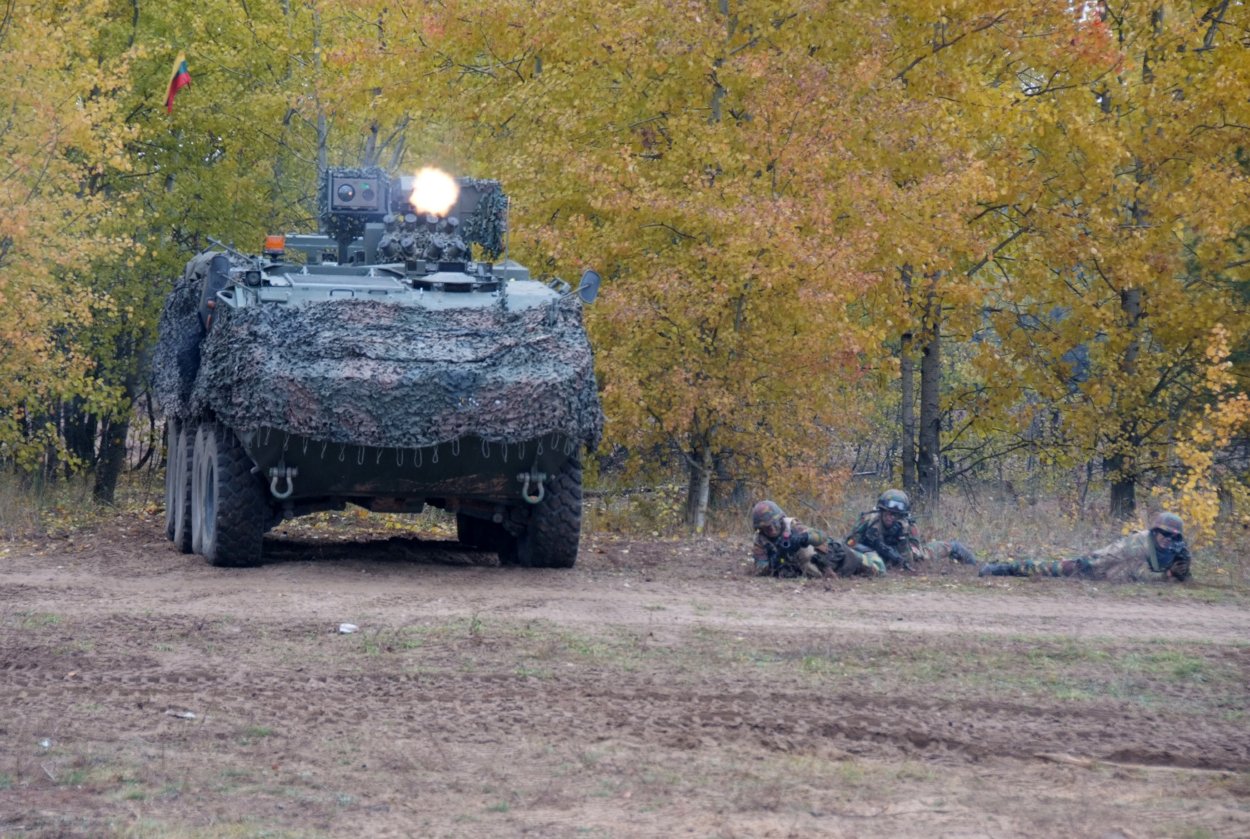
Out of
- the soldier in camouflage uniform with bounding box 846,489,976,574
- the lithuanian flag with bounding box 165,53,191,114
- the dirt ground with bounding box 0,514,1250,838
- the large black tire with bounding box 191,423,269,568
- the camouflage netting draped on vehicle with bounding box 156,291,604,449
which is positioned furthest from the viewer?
the lithuanian flag with bounding box 165,53,191,114

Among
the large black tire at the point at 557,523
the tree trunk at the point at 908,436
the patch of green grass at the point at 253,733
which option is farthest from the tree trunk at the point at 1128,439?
the patch of green grass at the point at 253,733

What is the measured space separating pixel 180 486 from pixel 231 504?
257 centimetres

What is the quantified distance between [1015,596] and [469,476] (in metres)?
3.99

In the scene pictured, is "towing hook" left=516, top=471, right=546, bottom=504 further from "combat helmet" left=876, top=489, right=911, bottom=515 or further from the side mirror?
"combat helmet" left=876, top=489, right=911, bottom=515

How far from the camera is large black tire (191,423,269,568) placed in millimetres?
11570

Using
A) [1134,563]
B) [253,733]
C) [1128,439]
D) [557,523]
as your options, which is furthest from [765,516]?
[1128,439]

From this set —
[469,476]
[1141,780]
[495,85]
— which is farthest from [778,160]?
[1141,780]

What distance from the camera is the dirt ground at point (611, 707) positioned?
542 cm

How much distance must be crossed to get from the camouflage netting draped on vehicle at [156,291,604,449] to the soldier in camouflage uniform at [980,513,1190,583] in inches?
146

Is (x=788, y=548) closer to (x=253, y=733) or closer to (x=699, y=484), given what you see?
(x=699, y=484)

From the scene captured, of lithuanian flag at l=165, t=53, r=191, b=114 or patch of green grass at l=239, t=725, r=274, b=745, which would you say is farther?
lithuanian flag at l=165, t=53, r=191, b=114

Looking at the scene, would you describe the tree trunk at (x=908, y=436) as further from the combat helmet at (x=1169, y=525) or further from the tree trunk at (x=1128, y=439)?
the combat helmet at (x=1169, y=525)

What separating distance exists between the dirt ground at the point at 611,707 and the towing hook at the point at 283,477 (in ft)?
2.06

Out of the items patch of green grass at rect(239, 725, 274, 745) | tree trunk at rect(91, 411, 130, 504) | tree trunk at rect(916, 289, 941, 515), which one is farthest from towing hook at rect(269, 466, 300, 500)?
tree trunk at rect(91, 411, 130, 504)
